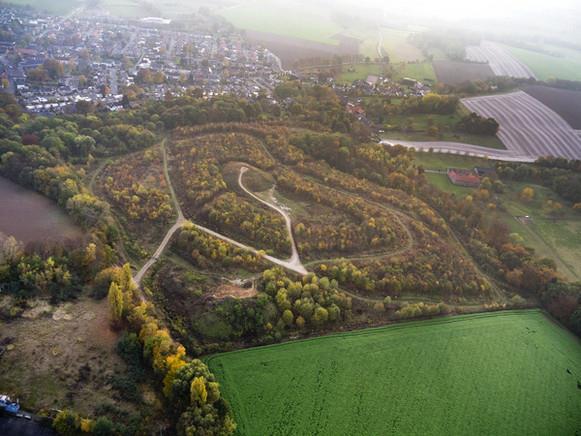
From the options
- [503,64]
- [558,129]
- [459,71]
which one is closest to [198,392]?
[558,129]

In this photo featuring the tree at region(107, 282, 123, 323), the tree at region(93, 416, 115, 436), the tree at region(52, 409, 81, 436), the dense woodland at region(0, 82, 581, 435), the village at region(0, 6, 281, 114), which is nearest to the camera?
the tree at region(52, 409, 81, 436)

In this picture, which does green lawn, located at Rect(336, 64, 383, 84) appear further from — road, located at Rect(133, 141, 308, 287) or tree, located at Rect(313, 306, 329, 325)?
tree, located at Rect(313, 306, 329, 325)

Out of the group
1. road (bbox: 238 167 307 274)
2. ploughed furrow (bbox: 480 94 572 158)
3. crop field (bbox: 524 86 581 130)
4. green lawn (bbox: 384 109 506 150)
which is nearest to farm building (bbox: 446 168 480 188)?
green lawn (bbox: 384 109 506 150)

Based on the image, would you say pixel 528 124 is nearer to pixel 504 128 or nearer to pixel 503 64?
pixel 504 128

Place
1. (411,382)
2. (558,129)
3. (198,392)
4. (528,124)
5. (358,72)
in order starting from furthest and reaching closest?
(358,72)
(528,124)
(558,129)
(411,382)
(198,392)

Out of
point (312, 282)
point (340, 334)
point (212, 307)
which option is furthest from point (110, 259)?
point (340, 334)

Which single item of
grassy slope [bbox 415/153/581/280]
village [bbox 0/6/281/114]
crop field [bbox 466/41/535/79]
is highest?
crop field [bbox 466/41/535/79]

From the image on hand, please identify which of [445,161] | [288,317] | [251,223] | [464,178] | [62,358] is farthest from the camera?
[445,161]

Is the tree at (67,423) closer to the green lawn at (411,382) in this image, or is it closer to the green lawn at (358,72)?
the green lawn at (411,382)
